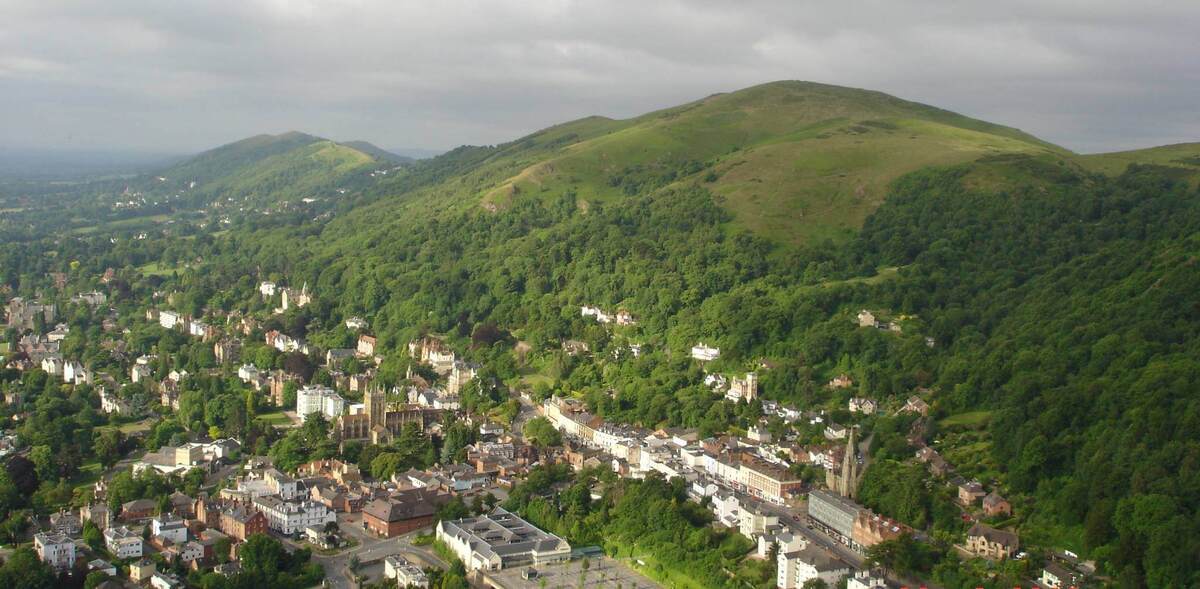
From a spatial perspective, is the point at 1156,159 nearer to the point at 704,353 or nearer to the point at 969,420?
the point at 704,353

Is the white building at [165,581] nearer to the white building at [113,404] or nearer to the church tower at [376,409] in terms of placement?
the church tower at [376,409]

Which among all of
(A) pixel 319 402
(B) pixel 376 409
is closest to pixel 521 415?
(B) pixel 376 409

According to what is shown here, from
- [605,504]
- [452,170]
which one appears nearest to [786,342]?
[605,504]

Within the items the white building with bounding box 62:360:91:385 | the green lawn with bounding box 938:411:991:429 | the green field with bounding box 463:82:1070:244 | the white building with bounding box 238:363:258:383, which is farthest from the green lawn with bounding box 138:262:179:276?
the green lawn with bounding box 938:411:991:429

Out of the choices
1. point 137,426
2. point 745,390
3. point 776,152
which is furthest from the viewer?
point 776,152

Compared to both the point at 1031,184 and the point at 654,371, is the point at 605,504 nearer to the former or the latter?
the point at 654,371
